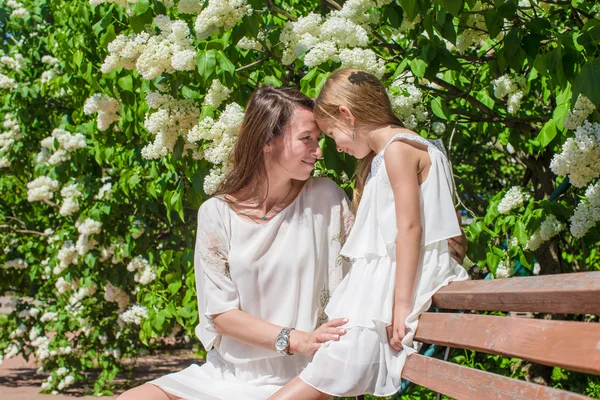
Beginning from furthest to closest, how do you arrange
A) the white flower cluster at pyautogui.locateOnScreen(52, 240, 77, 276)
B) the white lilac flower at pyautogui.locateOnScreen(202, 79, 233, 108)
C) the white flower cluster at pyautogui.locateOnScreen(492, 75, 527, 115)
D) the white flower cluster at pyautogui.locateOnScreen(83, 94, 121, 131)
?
the white flower cluster at pyautogui.locateOnScreen(52, 240, 77, 276)
the white flower cluster at pyautogui.locateOnScreen(83, 94, 121, 131)
the white flower cluster at pyautogui.locateOnScreen(492, 75, 527, 115)
the white lilac flower at pyautogui.locateOnScreen(202, 79, 233, 108)

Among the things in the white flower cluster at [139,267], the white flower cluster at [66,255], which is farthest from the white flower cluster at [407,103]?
the white flower cluster at [66,255]

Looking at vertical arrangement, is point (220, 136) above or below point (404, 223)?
above

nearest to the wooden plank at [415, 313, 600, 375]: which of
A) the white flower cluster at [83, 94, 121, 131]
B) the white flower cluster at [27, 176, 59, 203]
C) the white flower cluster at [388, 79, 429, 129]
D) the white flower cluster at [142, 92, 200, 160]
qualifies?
the white flower cluster at [388, 79, 429, 129]

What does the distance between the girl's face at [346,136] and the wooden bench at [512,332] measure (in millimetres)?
609

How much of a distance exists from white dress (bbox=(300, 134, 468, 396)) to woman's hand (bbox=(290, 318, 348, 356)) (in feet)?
0.08

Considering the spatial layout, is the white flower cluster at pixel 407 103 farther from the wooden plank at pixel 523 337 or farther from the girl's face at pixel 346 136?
the wooden plank at pixel 523 337

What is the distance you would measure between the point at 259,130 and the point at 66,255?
16.7ft

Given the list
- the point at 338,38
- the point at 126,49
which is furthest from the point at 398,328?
the point at 126,49

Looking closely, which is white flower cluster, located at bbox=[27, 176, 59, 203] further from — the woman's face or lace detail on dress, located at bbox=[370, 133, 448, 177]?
lace detail on dress, located at bbox=[370, 133, 448, 177]

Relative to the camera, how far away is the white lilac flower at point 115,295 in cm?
796

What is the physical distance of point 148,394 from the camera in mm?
2863

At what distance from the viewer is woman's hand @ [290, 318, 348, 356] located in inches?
100

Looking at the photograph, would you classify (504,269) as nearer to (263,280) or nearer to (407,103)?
(407,103)

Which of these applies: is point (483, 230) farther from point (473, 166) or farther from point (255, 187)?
point (473, 166)
